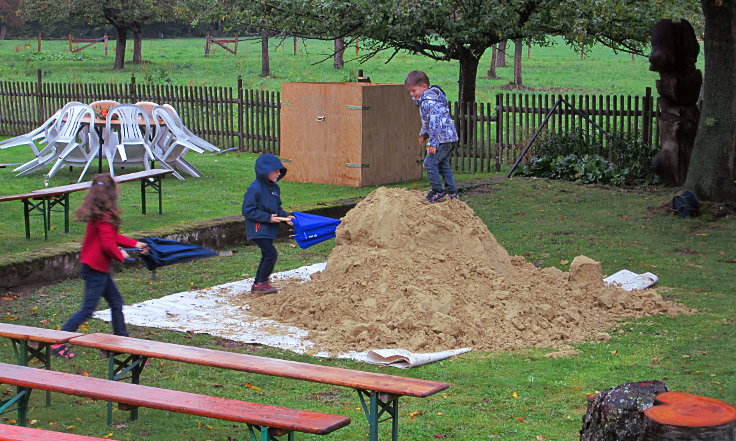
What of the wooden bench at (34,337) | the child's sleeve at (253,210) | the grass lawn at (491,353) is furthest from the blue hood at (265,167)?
the wooden bench at (34,337)

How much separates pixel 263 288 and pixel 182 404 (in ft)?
16.0

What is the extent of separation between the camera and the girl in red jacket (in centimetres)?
754

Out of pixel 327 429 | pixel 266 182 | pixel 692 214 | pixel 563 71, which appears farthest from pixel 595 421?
pixel 563 71

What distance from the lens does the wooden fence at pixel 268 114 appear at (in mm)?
18781

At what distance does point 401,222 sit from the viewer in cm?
962

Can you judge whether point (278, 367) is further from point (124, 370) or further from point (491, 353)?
point (491, 353)

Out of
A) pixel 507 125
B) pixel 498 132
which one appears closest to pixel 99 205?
pixel 498 132

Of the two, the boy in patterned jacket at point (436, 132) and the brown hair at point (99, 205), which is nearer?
the brown hair at point (99, 205)

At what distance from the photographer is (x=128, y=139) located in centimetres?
1772

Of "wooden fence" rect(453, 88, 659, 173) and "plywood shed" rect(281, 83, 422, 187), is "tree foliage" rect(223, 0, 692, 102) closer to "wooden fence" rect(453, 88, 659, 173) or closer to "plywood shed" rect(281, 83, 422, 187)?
"wooden fence" rect(453, 88, 659, 173)

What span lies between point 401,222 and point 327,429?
4.97 meters

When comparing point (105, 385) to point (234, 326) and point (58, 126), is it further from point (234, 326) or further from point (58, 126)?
point (58, 126)

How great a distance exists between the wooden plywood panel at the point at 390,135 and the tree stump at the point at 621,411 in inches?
487

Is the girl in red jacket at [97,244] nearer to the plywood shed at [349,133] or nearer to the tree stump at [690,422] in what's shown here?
the tree stump at [690,422]
